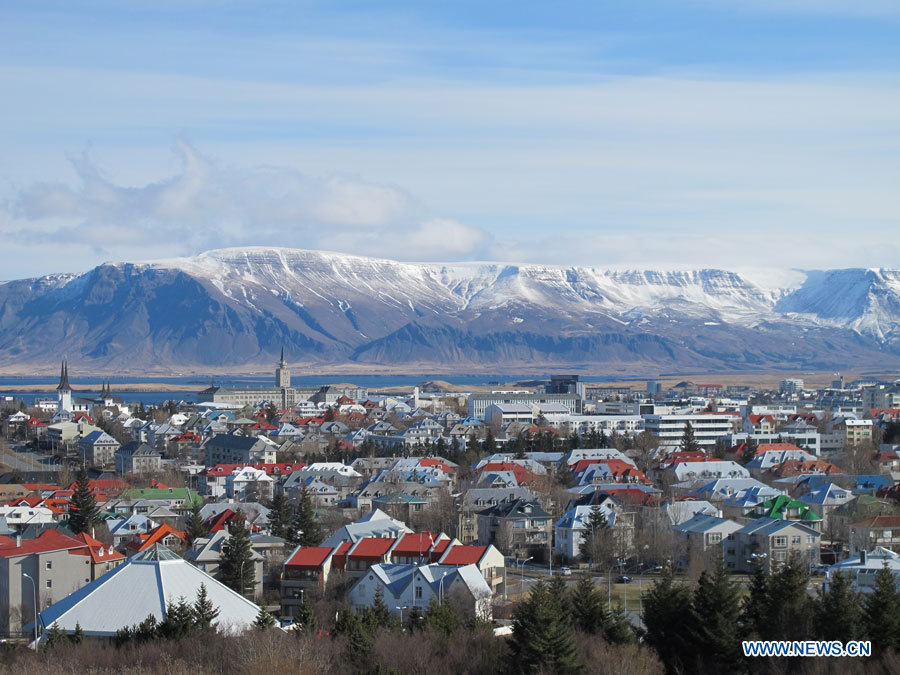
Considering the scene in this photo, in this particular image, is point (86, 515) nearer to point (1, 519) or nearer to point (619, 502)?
point (1, 519)

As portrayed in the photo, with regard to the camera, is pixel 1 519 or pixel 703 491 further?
pixel 703 491

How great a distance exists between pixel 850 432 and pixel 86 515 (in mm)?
63171

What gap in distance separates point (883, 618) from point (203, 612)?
535 inches

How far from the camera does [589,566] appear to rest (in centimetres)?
4738

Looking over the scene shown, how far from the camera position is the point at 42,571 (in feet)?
125

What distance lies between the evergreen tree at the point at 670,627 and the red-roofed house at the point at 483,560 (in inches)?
395

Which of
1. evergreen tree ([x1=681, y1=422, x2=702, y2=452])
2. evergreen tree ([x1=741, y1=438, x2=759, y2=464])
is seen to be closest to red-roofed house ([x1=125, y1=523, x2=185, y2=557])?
evergreen tree ([x1=741, y1=438, x2=759, y2=464])

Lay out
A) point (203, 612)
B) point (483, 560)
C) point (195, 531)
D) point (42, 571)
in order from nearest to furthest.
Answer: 1. point (203, 612)
2. point (42, 571)
3. point (483, 560)
4. point (195, 531)

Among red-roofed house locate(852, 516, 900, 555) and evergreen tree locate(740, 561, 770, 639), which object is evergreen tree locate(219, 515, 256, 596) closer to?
evergreen tree locate(740, 561, 770, 639)

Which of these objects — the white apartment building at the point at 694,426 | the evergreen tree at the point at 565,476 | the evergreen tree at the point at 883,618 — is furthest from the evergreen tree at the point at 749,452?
the evergreen tree at the point at 883,618

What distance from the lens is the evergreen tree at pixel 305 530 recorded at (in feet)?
150

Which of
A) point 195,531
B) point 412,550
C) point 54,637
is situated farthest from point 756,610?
point 195,531

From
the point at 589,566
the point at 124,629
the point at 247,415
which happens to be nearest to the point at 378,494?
the point at 589,566

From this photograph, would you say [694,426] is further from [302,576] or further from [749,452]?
[302,576]
